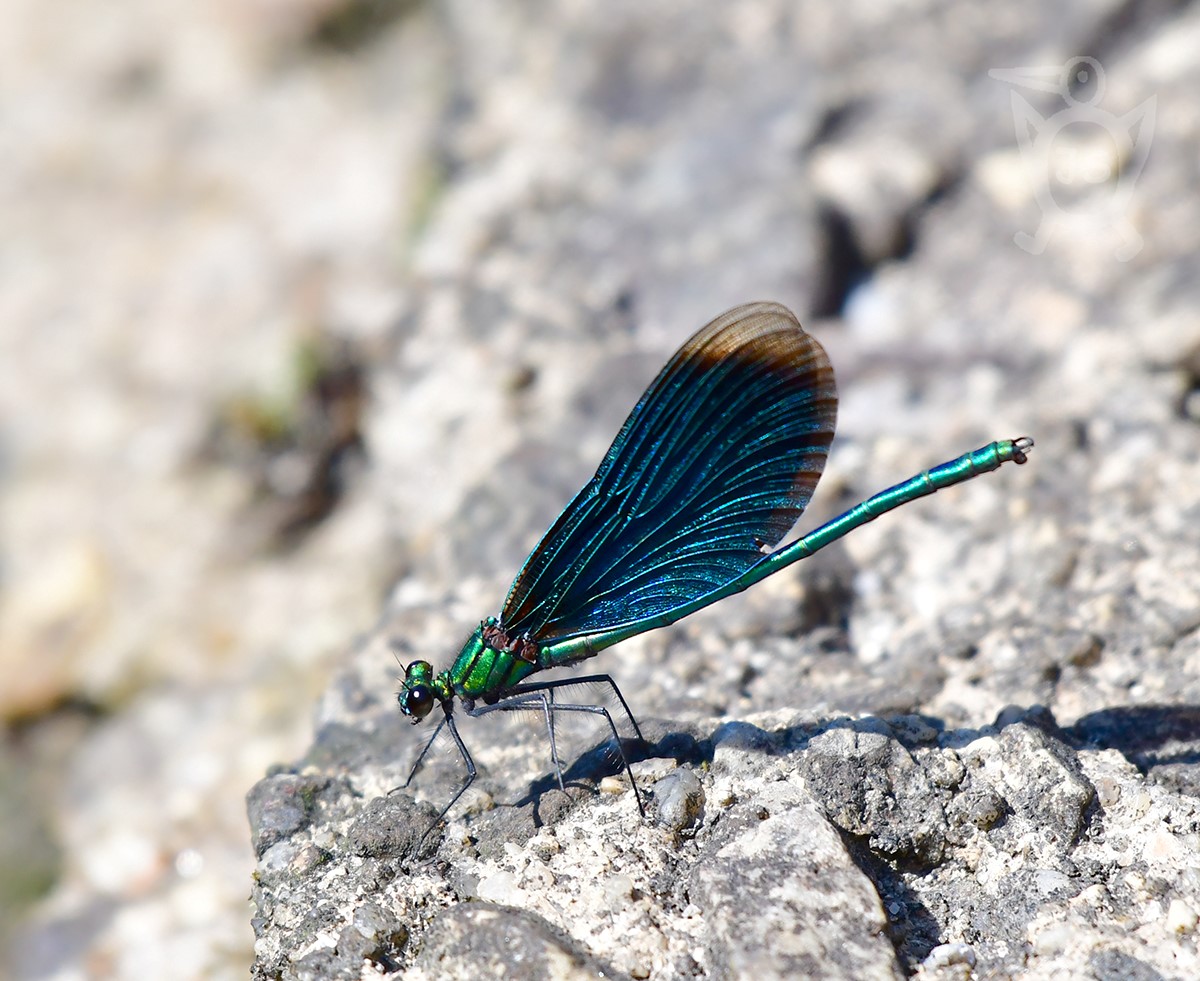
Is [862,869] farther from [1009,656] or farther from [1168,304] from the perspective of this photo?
[1168,304]

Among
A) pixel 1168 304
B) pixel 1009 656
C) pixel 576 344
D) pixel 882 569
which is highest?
pixel 576 344

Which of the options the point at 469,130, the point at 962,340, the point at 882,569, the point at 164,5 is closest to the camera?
the point at 882,569

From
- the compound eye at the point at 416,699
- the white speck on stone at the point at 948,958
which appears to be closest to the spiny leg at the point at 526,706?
the compound eye at the point at 416,699

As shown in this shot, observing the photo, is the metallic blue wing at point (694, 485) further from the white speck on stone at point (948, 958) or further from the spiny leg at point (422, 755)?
the white speck on stone at point (948, 958)

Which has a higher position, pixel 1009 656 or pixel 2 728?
pixel 2 728

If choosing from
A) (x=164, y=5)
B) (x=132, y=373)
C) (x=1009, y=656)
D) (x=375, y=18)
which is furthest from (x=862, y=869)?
(x=164, y=5)

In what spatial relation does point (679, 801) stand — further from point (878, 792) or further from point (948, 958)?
point (948, 958)

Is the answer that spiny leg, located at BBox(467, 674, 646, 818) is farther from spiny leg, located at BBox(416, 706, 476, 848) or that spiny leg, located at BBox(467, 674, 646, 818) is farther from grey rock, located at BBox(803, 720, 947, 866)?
grey rock, located at BBox(803, 720, 947, 866)
